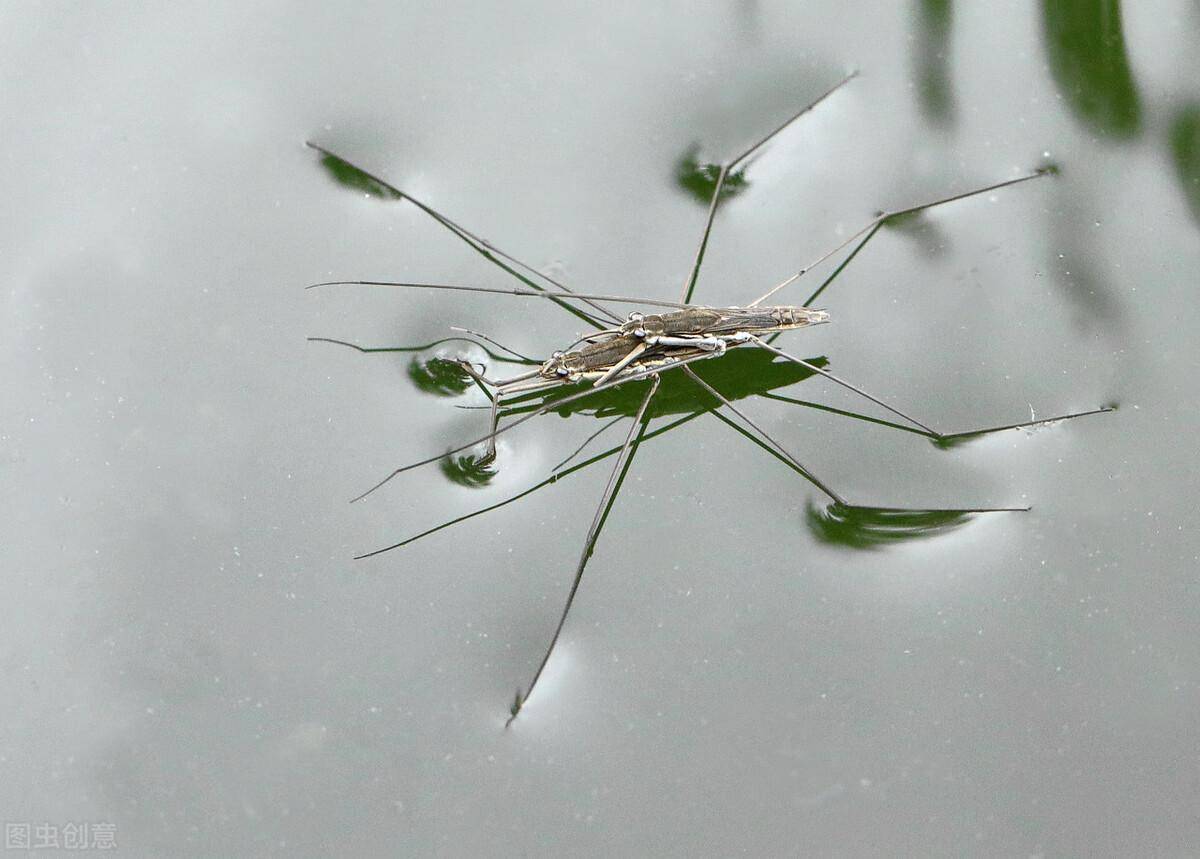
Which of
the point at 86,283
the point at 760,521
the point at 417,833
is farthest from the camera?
the point at 86,283

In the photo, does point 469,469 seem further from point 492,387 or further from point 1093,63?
point 1093,63

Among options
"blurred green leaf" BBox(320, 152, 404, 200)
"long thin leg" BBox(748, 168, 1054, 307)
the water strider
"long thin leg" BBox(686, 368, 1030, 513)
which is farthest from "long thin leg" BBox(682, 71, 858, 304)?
"blurred green leaf" BBox(320, 152, 404, 200)

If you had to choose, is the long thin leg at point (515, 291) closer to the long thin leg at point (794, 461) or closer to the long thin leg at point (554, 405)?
the long thin leg at point (554, 405)

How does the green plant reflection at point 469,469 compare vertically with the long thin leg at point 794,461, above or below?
below

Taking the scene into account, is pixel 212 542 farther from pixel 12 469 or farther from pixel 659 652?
pixel 659 652

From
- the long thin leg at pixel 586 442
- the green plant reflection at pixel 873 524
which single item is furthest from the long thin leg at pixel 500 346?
the green plant reflection at pixel 873 524

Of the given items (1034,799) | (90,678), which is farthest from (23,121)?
(1034,799)
